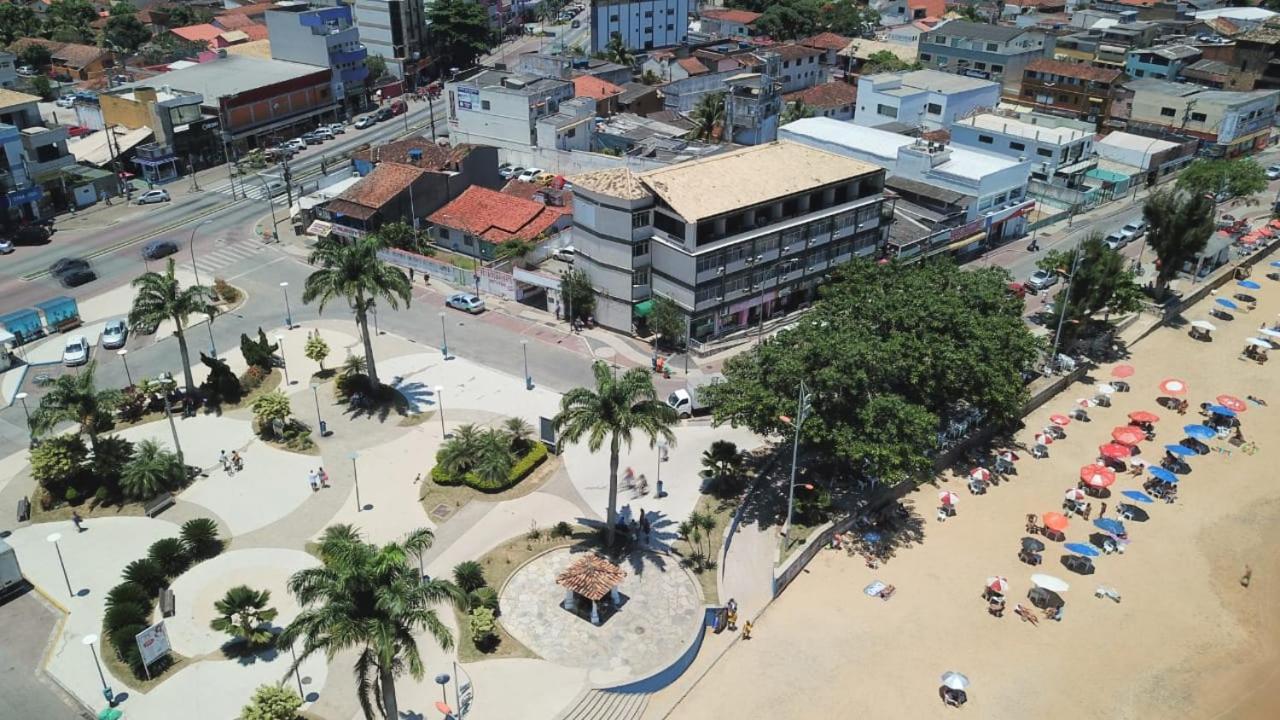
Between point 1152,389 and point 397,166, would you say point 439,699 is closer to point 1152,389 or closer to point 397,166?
point 1152,389

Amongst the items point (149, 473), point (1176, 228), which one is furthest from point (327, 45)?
point (1176, 228)

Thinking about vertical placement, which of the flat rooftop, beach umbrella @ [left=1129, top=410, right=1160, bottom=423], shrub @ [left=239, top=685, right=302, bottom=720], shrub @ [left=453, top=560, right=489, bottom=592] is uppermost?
the flat rooftop

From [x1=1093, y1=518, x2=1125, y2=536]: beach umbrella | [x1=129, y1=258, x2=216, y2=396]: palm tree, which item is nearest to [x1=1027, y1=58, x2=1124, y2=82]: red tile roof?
[x1=1093, y1=518, x2=1125, y2=536]: beach umbrella

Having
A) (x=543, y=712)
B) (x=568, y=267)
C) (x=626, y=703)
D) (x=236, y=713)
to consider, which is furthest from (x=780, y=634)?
(x=568, y=267)

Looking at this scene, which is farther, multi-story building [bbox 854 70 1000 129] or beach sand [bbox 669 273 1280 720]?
multi-story building [bbox 854 70 1000 129]

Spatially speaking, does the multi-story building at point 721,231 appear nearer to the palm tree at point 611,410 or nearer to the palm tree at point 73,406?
the palm tree at point 611,410

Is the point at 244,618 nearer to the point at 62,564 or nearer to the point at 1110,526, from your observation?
the point at 62,564

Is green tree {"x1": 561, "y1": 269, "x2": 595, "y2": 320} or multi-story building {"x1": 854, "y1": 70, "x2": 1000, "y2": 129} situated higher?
multi-story building {"x1": 854, "y1": 70, "x2": 1000, "y2": 129}

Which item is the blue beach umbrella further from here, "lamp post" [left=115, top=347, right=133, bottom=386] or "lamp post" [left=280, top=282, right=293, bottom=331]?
"lamp post" [left=115, top=347, right=133, bottom=386]
